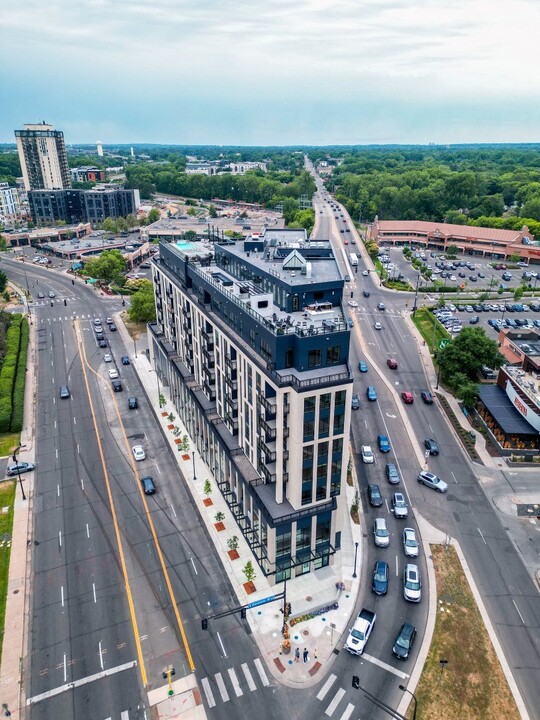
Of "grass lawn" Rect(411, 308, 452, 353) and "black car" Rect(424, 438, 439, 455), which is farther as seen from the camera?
"grass lawn" Rect(411, 308, 452, 353)

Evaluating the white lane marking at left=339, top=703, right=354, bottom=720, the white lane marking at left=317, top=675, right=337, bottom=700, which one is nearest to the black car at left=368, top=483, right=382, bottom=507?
the white lane marking at left=317, top=675, right=337, bottom=700

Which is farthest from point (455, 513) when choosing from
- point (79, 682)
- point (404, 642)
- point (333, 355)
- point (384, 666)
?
point (79, 682)

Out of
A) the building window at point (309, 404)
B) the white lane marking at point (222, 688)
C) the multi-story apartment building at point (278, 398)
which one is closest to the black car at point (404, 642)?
the multi-story apartment building at point (278, 398)

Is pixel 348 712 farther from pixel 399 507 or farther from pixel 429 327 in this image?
pixel 429 327

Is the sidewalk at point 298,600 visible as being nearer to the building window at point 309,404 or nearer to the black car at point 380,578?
the black car at point 380,578

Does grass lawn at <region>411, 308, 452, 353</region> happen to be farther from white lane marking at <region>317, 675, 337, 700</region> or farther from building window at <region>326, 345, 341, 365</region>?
white lane marking at <region>317, 675, 337, 700</region>

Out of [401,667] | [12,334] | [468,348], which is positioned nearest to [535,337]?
[468,348]

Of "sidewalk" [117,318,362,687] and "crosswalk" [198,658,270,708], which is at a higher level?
"sidewalk" [117,318,362,687]
